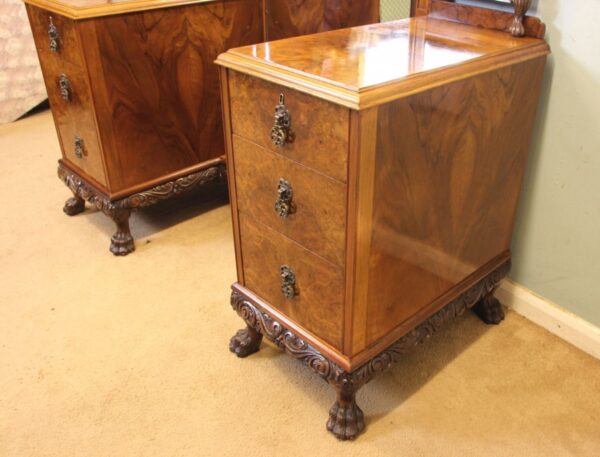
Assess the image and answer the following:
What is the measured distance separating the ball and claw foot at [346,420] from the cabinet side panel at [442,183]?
148mm

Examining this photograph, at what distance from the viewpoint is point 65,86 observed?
5.46ft

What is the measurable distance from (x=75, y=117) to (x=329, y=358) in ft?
3.62

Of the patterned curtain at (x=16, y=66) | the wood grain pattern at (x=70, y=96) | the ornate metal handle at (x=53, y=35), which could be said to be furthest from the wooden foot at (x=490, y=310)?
the patterned curtain at (x=16, y=66)

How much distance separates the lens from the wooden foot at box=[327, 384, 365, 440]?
1128 mm

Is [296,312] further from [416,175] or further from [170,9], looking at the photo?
[170,9]

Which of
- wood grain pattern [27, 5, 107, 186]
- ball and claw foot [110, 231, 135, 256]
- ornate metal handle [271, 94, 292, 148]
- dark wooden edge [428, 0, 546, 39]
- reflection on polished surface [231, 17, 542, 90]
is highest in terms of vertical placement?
dark wooden edge [428, 0, 546, 39]

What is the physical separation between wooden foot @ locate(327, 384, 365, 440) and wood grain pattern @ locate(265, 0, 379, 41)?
996mm

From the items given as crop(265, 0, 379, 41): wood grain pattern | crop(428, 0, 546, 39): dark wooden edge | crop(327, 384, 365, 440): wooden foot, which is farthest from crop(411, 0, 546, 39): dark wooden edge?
crop(327, 384, 365, 440): wooden foot

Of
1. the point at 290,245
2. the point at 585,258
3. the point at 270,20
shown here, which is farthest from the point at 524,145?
the point at 270,20

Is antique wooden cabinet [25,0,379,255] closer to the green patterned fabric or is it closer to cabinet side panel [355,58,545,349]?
the green patterned fabric

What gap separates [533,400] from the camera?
4.02 ft

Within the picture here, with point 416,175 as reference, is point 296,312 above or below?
below

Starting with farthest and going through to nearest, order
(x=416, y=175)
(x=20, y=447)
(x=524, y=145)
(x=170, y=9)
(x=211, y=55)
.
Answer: (x=211, y=55) → (x=170, y=9) → (x=524, y=145) → (x=20, y=447) → (x=416, y=175)

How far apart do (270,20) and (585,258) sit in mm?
1122
